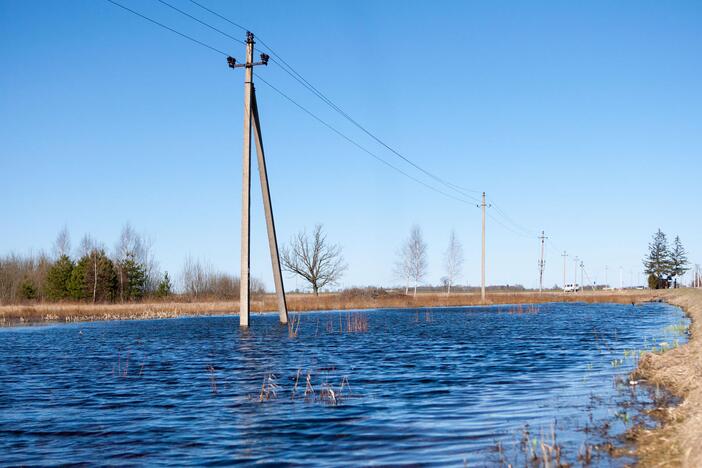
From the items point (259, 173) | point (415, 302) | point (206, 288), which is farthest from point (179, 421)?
point (206, 288)

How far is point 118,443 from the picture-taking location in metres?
8.78

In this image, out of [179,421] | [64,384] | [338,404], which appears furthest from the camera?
[64,384]

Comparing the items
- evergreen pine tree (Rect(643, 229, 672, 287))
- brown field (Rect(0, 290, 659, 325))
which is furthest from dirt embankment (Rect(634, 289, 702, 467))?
evergreen pine tree (Rect(643, 229, 672, 287))

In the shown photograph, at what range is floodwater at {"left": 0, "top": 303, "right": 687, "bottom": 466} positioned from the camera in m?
8.10

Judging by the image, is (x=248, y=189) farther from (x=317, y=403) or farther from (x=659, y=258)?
(x=659, y=258)

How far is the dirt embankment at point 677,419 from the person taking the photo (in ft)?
21.2

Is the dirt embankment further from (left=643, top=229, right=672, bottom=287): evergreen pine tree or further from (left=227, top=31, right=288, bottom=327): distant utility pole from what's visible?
(left=643, top=229, right=672, bottom=287): evergreen pine tree

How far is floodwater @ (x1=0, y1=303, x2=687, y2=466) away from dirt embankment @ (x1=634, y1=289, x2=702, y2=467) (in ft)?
1.42

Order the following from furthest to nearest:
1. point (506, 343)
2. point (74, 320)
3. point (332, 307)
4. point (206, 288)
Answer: point (206, 288) → point (332, 307) → point (74, 320) → point (506, 343)

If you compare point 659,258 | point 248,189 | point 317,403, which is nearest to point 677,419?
point 317,403

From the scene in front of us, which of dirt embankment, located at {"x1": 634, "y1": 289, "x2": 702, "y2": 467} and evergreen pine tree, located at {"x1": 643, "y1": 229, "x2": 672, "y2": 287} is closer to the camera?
dirt embankment, located at {"x1": 634, "y1": 289, "x2": 702, "y2": 467}

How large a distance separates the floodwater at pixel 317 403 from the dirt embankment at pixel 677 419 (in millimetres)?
432

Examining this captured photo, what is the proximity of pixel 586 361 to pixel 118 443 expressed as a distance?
12.7m

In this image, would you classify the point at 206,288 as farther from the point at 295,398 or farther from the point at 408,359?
the point at 295,398
